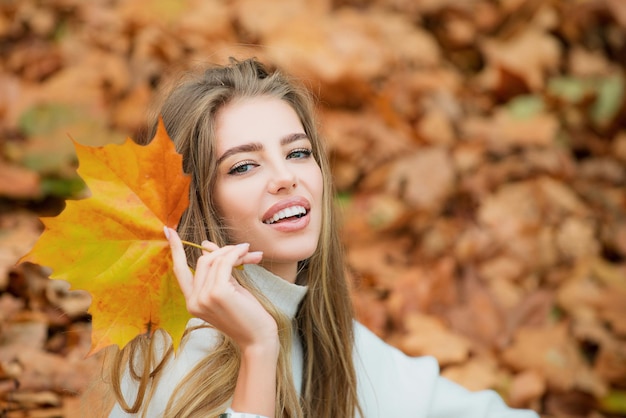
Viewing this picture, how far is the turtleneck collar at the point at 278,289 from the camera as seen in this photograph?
5.32 feet

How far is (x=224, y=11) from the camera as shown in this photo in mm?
4078

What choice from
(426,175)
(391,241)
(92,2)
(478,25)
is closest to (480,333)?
(391,241)

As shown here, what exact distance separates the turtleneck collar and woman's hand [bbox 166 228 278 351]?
11.8 inches

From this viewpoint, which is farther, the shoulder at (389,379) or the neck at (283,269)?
the shoulder at (389,379)

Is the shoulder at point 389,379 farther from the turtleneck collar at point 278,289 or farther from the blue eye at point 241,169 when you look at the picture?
the blue eye at point 241,169

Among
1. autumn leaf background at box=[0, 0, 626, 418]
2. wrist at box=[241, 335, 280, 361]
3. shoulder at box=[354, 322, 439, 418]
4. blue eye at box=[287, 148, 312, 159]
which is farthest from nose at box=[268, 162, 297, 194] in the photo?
autumn leaf background at box=[0, 0, 626, 418]

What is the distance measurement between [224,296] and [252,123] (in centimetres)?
50

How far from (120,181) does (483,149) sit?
8.40 feet

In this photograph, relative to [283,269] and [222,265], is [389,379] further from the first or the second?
[222,265]

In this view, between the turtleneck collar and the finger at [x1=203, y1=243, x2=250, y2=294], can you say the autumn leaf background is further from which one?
the finger at [x1=203, y1=243, x2=250, y2=294]

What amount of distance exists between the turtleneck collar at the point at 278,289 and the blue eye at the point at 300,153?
0.88ft

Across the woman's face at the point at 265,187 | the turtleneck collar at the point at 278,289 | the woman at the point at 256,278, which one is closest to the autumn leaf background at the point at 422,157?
the woman at the point at 256,278

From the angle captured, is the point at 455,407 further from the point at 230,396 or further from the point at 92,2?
the point at 92,2

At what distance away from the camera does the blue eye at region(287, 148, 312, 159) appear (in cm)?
164
